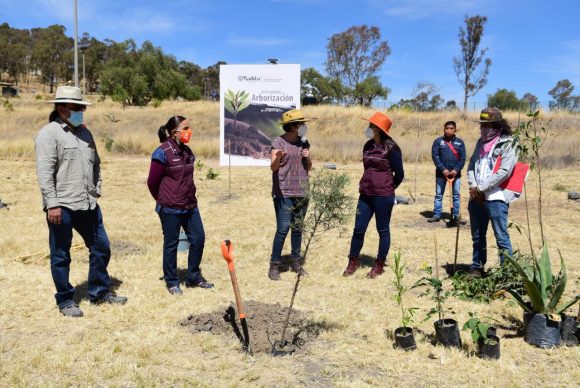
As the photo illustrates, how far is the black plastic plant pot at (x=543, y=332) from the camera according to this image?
3.71m

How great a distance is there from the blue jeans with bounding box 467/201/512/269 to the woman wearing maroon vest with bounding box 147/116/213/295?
2711 millimetres

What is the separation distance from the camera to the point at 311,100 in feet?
145

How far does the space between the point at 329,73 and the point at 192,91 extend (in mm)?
13956

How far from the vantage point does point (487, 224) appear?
5.12m

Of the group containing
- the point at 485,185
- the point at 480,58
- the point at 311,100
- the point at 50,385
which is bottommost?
the point at 50,385

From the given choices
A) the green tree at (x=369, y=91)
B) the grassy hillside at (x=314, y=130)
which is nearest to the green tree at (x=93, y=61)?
the grassy hillside at (x=314, y=130)

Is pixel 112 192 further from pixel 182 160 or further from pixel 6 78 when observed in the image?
pixel 6 78

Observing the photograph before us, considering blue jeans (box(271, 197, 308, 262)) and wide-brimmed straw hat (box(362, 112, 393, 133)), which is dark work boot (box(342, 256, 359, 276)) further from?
wide-brimmed straw hat (box(362, 112, 393, 133))

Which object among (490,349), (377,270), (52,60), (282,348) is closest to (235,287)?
(282,348)

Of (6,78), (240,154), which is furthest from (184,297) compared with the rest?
(6,78)

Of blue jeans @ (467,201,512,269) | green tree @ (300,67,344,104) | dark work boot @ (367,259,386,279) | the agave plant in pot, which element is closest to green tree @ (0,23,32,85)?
green tree @ (300,67,344,104)

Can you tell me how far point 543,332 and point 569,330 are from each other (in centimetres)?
20

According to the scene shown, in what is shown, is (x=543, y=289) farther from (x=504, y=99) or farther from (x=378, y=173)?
(x=504, y=99)

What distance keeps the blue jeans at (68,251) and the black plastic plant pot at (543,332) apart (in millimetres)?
3508
